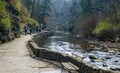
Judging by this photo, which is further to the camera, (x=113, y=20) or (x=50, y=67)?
(x=113, y=20)

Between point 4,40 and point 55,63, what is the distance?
13.2 m

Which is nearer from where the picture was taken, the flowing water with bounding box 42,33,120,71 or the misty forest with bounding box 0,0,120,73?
the misty forest with bounding box 0,0,120,73

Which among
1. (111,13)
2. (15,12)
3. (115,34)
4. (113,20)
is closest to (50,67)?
(15,12)

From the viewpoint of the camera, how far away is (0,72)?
1230cm

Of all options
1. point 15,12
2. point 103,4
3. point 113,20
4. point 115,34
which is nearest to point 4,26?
point 15,12

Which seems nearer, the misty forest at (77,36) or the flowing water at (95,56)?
the misty forest at (77,36)

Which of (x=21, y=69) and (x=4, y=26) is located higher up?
(x=4, y=26)

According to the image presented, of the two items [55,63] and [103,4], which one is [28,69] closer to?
[55,63]

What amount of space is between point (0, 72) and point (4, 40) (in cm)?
1473

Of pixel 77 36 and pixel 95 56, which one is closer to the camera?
pixel 95 56

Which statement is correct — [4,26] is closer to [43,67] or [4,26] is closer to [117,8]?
[43,67]

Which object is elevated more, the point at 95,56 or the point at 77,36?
the point at 95,56

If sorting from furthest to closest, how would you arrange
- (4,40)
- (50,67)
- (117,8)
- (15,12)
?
1. (117,8)
2. (15,12)
3. (4,40)
4. (50,67)

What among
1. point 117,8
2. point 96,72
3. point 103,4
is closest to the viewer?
point 96,72
